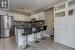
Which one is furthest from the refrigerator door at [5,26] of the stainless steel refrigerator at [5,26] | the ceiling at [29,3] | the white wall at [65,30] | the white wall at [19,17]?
the white wall at [65,30]

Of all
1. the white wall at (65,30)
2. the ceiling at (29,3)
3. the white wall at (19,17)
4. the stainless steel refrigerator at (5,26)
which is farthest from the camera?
the white wall at (19,17)

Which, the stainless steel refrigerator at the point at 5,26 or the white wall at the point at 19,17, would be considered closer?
the stainless steel refrigerator at the point at 5,26

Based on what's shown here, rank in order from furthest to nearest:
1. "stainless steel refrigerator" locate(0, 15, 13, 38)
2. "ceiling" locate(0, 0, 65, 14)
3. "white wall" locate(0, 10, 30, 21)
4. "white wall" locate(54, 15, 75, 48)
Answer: "white wall" locate(0, 10, 30, 21) → "stainless steel refrigerator" locate(0, 15, 13, 38) → "ceiling" locate(0, 0, 65, 14) → "white wall" locate(54, 15, 75, 48)

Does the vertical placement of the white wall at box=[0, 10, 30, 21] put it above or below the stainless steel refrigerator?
above

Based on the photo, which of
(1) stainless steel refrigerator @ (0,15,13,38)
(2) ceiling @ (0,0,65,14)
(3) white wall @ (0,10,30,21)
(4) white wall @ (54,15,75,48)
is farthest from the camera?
(3) white wall @ (0,10,30,21)

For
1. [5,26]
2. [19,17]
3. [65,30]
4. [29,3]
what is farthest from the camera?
[19,17]

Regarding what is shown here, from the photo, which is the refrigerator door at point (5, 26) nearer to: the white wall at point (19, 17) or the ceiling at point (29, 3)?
the white wall at point (19, 17)

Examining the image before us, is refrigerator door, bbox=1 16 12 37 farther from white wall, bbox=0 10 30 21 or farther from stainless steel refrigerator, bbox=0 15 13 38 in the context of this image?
white wall, bbox=0 10 30 21

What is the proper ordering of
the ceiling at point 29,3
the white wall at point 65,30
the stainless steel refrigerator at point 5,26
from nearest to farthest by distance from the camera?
the white wall at point 65,30 → the ceiling at point 29,3 → the stainless steel refrigerator at point 5,26

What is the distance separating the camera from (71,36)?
518 centimetres

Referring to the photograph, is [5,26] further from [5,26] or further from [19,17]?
[19,17]

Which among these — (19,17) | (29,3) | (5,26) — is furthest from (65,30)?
(19,17)

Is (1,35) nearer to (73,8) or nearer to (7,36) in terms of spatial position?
(7,36)

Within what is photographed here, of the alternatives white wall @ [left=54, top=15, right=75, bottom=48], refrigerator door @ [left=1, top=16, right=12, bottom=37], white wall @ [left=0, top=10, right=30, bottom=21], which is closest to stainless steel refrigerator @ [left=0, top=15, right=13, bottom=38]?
refrigerator door @ [left=1, top=16, right=12, bottom=37]
